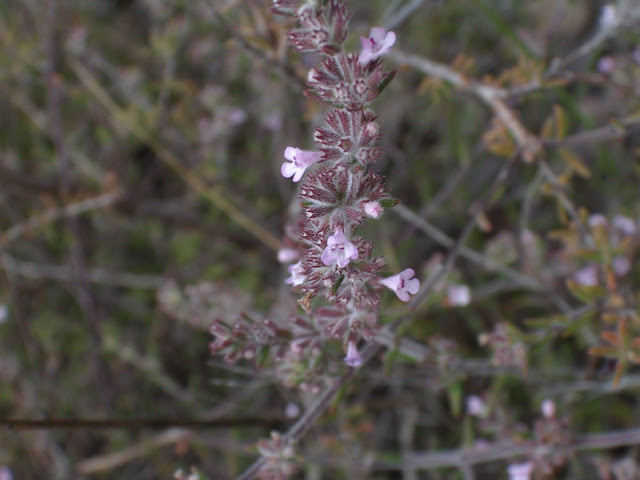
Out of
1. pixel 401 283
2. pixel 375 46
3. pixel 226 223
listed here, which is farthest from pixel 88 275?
pixel 375 46

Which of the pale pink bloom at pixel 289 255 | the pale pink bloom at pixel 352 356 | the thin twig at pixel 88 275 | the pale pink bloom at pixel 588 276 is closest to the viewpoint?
the pale pink bloom at pixel 352 356

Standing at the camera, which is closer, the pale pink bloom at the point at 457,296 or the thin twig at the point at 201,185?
the pale pink bloom at the point at 457,296

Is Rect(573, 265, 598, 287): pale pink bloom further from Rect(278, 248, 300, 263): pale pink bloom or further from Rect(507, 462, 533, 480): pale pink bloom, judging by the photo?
Rect(278, 248, 300, 263): pale pink bloom

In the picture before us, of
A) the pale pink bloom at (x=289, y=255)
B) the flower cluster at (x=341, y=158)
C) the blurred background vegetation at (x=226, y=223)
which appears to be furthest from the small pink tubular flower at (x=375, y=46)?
the blurred background vegetation at (x=226, y=223)

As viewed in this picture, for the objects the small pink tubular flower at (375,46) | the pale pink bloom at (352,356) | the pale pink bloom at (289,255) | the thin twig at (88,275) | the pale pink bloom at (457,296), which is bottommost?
the pale pink bloom at (352,356)

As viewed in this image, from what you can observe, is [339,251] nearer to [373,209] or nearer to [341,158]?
[373,209]

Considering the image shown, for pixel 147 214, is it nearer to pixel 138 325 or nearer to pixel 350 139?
pixel 138 325

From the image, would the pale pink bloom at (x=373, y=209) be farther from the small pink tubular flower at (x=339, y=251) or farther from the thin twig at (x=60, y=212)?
the thin twig at (x=60, y=212)
